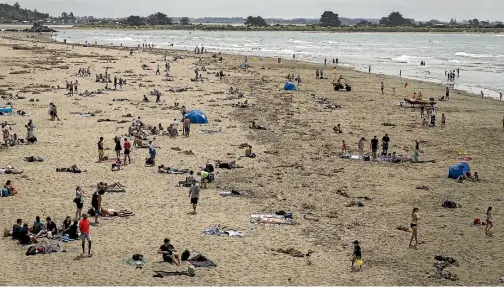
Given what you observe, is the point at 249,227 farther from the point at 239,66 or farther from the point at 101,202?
the point at 239,66

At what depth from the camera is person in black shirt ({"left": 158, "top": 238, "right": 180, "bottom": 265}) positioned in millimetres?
15352

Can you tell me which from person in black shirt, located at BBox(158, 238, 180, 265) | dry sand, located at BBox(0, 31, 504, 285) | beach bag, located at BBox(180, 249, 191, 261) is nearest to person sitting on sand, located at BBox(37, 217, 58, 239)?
dry sand, located at BBox(0, 31, 504, 285)

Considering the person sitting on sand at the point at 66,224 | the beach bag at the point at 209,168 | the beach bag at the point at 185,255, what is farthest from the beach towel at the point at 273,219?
the person sitting on sand at the point at 66,224

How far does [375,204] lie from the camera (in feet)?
69.4

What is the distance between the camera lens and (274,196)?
21.6 metres

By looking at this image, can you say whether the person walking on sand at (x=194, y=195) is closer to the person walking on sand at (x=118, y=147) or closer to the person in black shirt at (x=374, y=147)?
the person walking on sand at (x=118, y=147)

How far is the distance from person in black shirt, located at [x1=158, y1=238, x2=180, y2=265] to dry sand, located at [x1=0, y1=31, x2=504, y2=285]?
23 cm

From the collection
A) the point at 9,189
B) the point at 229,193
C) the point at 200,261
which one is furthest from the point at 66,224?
the point at 229,193

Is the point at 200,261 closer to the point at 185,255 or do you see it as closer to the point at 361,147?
the point at 185,255

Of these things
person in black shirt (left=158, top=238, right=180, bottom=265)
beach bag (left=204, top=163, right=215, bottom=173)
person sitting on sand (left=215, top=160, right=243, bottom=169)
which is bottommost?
person in black shirt (left=158, top=238, right=180, bottom=265)

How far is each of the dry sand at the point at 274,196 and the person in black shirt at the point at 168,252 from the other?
228 mm

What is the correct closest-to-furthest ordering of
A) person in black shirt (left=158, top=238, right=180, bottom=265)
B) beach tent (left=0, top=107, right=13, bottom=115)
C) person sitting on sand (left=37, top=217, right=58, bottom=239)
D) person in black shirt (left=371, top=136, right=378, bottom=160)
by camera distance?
person in black shirt (left=158, top=238, right=180, bottom=265), person sitting on sand (left=37, top=217, right=58, bottom=239), person in black shirt (left=371, top=136, right=378, bottom=160), beach tent (left=0, top=107, right=13, bottom=115)

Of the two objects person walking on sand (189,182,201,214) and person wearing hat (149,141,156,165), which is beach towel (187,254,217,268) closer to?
person walking on sand (189,182,201,214)

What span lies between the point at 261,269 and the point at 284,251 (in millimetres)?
1321
